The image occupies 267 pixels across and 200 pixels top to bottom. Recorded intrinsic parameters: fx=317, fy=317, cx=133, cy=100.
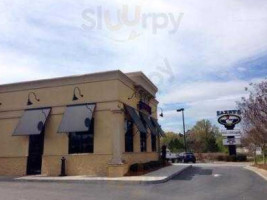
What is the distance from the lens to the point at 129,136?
2392 centimetres

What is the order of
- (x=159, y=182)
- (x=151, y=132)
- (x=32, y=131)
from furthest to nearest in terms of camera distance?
→ 1. (x=151, y=132)
2. (x=32, y=131)
3. (x=159, y=182)

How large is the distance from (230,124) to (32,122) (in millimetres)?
28356

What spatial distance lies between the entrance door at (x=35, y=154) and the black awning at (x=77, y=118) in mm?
2552

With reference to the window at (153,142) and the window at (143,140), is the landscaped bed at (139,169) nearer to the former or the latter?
the window at (143,140)

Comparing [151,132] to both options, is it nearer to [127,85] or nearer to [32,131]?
[127,85]

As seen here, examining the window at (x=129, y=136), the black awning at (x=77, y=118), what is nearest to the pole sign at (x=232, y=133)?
the window at (x=129, y=136)

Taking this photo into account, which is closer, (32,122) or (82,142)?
(82,142)

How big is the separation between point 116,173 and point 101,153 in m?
1.88

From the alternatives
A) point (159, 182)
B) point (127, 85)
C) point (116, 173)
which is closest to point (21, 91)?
point (127, 85)

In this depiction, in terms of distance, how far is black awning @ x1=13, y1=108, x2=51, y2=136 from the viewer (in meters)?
22.0

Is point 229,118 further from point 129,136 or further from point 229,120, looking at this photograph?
point 129,136

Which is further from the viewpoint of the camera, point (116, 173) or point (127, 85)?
point (127, 85)

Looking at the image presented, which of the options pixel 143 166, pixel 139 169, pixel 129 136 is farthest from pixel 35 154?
pixel 143 166

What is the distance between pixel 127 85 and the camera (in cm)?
2366
